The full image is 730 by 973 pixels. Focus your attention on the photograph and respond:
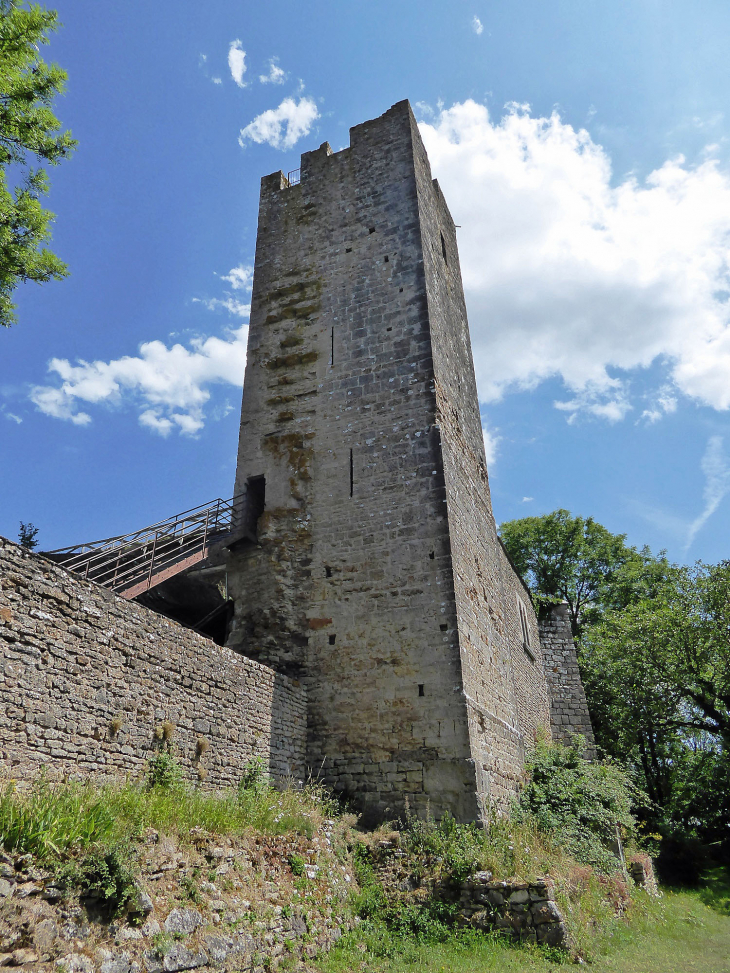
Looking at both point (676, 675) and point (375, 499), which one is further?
point (676, 675)

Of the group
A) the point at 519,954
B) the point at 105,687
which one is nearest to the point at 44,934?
the point at 105,687

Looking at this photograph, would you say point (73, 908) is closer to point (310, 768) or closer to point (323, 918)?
point (323, 918)

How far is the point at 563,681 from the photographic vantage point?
19.5 metres

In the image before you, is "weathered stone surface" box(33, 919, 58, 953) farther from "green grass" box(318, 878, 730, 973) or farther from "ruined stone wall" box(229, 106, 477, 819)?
"ruined stone wall" box(229, 106, 477, 819)

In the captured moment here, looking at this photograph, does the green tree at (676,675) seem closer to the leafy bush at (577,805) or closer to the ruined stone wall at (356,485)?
the leafy bush at (577,805)

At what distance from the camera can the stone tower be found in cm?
978

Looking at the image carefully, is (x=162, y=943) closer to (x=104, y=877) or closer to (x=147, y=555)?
(x=104, y=877)

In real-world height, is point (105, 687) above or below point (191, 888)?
above

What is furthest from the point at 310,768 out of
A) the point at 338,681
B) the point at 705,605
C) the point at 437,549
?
the point at 705,605

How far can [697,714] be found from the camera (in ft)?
61.0

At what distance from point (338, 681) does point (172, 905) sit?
5.31m

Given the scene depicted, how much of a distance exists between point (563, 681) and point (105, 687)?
15915 mm

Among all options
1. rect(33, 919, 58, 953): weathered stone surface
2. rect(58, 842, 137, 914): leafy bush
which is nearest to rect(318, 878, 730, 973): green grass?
rect(58, 842, 137, 914): leafy bush

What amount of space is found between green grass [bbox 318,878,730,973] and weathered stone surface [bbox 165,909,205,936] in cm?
163
